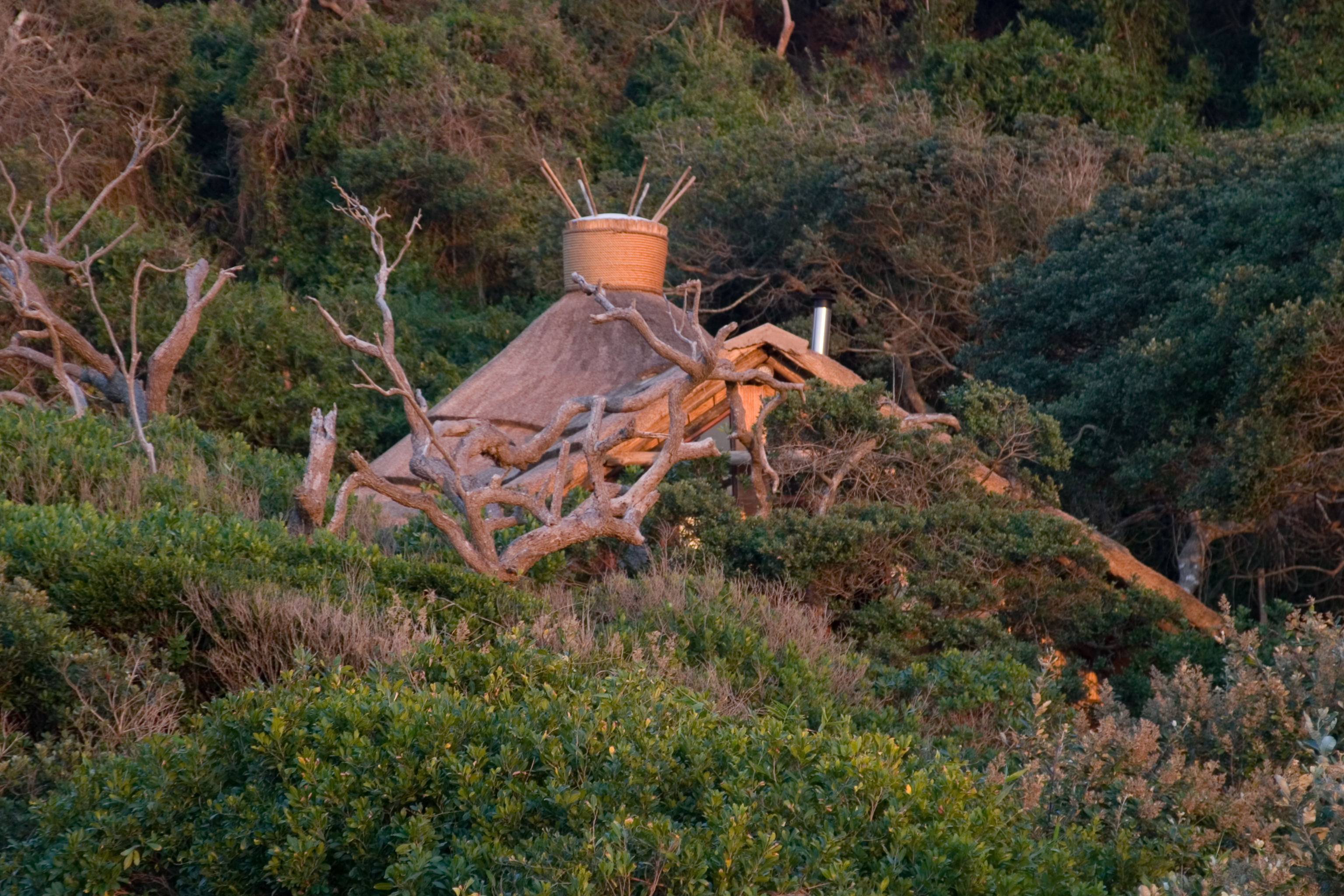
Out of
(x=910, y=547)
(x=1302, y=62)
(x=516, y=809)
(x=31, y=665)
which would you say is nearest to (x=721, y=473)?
A: (x=910, y=547)

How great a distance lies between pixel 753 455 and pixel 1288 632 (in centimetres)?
376

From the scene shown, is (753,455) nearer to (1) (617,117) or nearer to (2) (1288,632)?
(2) (1288,632)

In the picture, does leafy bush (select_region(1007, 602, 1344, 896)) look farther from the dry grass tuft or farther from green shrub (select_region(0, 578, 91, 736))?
green shrub (select_region(0, 578, 91, 736))

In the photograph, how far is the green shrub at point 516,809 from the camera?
376 centimetres

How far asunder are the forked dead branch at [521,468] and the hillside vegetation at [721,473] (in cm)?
30

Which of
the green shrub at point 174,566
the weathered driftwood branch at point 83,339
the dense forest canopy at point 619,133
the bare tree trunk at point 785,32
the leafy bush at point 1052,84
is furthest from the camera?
the bare tree trunk at point 785,32

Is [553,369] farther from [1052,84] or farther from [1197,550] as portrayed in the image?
[1052,84]

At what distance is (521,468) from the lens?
354 inches

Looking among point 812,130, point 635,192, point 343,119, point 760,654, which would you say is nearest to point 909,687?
point 760,654

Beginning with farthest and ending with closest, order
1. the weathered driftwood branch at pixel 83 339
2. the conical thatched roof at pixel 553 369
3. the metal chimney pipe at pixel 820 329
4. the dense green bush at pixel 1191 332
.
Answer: the metal chimney pipe at pixel 820 329, the conical thatched roof at pixel 553 369, the weathered driftwood branch at pixel 83 339, the dense green bush at pixel 1191 332

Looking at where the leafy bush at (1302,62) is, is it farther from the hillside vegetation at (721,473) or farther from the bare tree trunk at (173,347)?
the bare tree trunk at (173,347)

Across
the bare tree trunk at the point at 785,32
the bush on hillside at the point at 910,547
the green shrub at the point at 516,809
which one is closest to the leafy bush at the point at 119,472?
the bush on hillside at the point at 910,547

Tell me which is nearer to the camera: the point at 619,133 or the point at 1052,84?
the point at 1052,84

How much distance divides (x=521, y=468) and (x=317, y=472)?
5.19 ft
